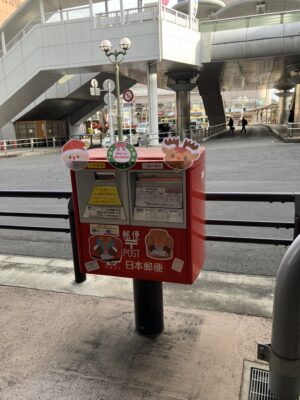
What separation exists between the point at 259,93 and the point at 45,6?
94090 millimetres

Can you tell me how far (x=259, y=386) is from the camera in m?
2.28

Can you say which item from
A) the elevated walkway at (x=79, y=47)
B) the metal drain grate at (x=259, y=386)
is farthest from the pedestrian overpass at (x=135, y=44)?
the metal drain grate at (x=259, y=386)

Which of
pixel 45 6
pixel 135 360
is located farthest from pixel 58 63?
pixel 135 360

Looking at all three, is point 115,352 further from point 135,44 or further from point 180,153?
point 135,44

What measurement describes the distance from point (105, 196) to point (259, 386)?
157cm

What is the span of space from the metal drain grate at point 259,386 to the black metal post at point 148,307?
0.77 meters

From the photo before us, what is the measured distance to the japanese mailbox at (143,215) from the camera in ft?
7.48

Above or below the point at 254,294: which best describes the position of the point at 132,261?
above

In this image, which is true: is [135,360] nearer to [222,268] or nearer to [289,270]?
[289,270]

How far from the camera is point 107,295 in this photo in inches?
138

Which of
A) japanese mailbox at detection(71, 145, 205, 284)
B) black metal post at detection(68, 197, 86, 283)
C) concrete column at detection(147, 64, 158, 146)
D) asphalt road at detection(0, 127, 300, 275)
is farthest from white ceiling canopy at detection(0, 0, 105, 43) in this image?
japanese mailbox at detection(71, 145, 205, 284)

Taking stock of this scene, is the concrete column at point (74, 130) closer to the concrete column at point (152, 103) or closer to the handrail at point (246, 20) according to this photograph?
the concrete column at point (152, 103)

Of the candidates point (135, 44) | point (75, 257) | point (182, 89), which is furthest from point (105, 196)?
point (182, 89)

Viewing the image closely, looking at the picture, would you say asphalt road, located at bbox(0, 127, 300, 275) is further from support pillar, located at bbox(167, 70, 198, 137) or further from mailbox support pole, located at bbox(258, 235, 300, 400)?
support pillar, located at bbox(167, 70, 198, 137)
